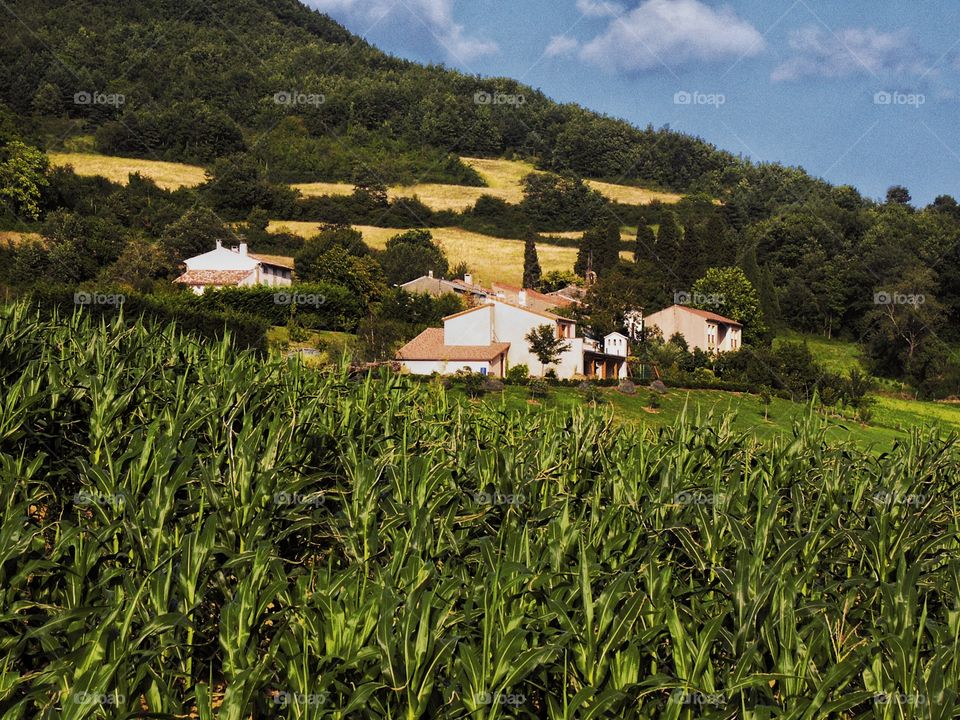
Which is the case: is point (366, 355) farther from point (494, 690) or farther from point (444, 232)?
point (444, 232)

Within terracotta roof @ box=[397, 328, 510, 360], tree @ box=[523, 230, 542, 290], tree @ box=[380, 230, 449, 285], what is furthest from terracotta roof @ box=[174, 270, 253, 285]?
tree @ box=[523, 230, 542, 290]

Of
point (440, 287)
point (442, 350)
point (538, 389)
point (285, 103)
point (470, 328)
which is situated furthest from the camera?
point (285, 103)

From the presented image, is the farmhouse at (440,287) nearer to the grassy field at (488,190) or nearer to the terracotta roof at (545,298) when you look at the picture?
the terracotta roof at (545,298)

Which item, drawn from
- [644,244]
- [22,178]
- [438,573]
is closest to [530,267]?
[644,244]

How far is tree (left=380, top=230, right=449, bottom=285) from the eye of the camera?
8388cm

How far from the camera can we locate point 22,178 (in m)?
78.1

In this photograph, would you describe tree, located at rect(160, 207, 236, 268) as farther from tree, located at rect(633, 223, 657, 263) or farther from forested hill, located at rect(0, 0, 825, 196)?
tree, located at rect(633, 223, 657, 263)

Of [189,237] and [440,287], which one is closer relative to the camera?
[189,237]

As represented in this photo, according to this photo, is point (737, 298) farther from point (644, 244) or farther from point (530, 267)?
point (530, 267)

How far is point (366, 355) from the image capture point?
4681cm

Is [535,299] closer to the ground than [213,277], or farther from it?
closer to the ground

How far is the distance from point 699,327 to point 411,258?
32878 mm

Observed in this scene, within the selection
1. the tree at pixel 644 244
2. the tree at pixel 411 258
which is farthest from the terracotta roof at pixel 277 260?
the tree at pixel 644 244

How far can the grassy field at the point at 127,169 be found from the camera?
96.6 m
